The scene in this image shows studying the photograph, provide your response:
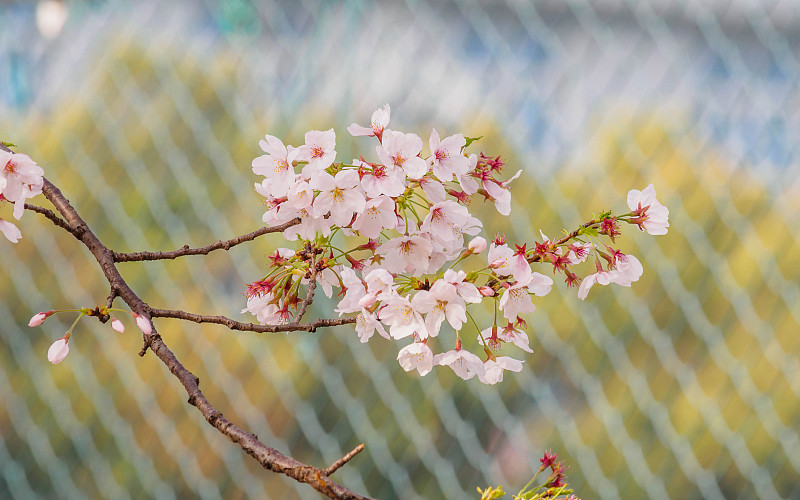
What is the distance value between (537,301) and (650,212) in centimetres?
81

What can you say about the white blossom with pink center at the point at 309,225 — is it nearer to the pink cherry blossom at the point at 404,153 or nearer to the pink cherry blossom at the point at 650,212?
the pink cherry blossom at the point at 404,153

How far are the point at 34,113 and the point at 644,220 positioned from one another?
127cm

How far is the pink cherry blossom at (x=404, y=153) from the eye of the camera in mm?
367

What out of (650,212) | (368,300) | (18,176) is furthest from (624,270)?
(18,176)

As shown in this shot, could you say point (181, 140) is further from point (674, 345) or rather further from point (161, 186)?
point (674, 345)

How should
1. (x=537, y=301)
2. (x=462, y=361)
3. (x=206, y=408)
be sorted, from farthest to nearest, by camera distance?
(x=537, y=301) < (x=462, y=361) < (x=206, y=408)

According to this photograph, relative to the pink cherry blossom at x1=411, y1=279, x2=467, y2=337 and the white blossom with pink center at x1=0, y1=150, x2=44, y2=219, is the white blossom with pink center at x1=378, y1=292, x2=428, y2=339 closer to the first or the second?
the pink cherry blossom at x1=411, y1=279, x2=467, y2=337

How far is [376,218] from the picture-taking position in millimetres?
379

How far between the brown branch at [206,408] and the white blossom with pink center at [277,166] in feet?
0.27

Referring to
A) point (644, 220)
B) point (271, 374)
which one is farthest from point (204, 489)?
point (644, 220)

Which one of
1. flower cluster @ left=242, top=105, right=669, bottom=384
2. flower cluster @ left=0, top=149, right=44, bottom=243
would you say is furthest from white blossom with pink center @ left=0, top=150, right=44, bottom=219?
flower cluster @ left=242, top=105, right=669, bottom=384

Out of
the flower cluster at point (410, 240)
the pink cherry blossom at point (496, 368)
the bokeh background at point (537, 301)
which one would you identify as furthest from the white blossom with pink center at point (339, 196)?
the bokeh background at point (537, 301)

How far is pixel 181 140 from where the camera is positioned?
1.35m

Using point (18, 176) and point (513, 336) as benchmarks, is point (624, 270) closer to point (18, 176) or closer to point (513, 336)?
point (513, 336)
